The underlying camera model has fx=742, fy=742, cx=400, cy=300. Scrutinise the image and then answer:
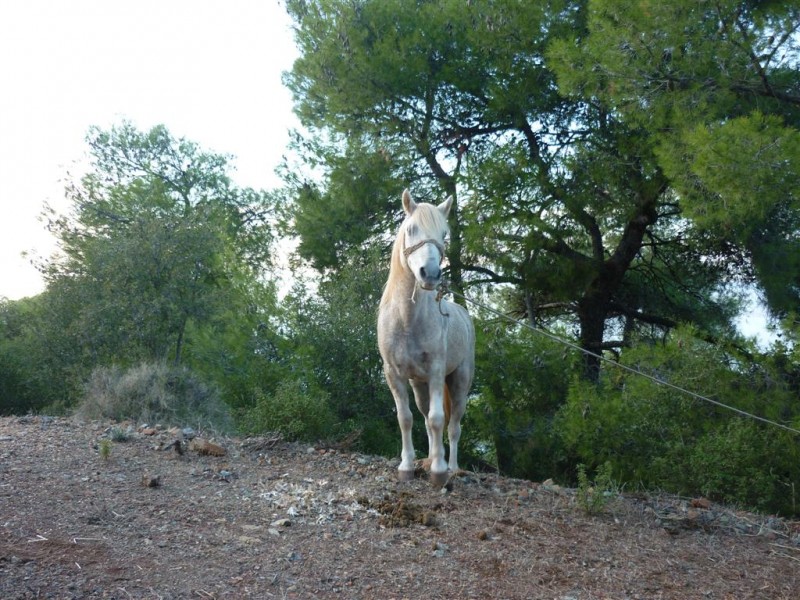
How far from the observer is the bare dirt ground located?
12.5 ft

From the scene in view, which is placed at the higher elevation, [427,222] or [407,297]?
[427,222]

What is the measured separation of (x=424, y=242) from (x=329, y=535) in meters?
2.13

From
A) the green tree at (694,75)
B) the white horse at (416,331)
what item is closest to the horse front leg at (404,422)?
the white horse at (416,331)

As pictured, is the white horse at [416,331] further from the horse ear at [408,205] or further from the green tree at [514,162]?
the green tree at [514,162]

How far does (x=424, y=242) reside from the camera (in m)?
5.39

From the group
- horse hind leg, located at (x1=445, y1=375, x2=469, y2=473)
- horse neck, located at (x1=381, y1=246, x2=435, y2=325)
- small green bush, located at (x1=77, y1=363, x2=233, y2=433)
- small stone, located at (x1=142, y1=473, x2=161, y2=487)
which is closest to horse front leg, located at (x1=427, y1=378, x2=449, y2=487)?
horse neck, located at (x1=381, y1=246, x2=435, y2=325)

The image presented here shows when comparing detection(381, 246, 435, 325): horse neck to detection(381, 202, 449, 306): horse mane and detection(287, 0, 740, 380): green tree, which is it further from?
detection(287, 0, 740, 380): green tree

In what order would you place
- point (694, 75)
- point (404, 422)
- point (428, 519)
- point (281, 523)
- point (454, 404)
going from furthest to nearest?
point (694, 75), point (454, 404), point (404, 422), point (428, 519), point (281, 523)

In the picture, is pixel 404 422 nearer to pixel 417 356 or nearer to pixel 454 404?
pixel 417 356

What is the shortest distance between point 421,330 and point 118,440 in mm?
2905

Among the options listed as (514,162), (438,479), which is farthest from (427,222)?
(514,162)

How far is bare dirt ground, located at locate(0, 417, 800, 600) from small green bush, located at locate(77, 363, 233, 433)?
2.25 metres

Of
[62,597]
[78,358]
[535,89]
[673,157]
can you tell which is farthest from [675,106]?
[78,358]

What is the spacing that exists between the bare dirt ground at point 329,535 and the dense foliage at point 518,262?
224 centimetres
